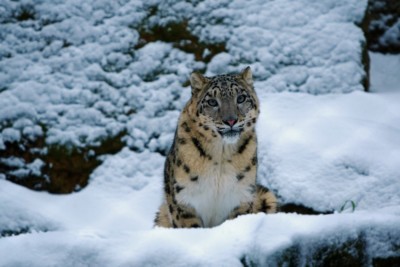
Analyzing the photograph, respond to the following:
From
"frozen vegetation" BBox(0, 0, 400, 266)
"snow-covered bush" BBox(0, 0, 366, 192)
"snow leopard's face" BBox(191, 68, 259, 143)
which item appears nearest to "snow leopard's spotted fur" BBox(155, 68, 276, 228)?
"snow leopard's face" BBox(191, 68, 259, 143)

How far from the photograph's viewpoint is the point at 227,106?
3.36m

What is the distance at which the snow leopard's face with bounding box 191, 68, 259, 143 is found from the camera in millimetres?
3322

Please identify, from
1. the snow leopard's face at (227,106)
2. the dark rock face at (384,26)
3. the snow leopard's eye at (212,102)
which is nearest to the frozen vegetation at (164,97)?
the dark rock face at (384,26)

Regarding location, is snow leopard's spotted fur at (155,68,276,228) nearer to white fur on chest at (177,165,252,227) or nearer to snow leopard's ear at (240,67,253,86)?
white fur on chest at (177,165,252,227)

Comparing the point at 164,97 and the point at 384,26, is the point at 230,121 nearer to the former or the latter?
the point at 164,97

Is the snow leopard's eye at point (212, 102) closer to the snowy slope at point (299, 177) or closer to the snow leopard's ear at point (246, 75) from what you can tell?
the snow leopard's ear at point (246, 75)

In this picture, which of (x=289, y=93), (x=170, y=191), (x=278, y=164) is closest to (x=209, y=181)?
(x=170, y=191)

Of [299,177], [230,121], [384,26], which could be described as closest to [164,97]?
[299,177]

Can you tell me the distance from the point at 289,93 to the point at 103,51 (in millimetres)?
1538

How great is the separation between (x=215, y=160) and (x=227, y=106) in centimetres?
29

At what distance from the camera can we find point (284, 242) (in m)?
2.23

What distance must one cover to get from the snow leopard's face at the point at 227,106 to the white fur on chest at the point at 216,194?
0.21 meters

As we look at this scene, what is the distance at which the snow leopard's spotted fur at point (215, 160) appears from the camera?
3398mm

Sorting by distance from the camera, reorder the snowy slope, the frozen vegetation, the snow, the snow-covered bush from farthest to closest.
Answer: the snow, the snow-covered bush, the frozen vegetation, the snowy slope
